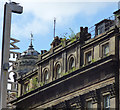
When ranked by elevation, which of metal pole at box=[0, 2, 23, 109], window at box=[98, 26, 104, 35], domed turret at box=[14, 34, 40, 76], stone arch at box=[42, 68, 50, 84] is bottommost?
metal pole at box=[0, 2, 23, 109]

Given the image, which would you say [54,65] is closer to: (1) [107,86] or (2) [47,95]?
(2) [47,95]

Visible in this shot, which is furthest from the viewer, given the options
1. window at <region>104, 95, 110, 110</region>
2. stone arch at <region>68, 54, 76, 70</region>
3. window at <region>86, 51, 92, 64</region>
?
stone arch at <region>68, 54, 76, 70</region>

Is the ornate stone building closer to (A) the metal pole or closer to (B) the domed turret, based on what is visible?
(B) the domed turret

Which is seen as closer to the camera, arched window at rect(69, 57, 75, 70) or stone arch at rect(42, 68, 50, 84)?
arched window at rect(69, 57, 75, 70)

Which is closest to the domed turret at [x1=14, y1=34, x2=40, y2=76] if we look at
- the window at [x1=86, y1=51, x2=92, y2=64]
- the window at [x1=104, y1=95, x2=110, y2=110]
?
the window at [x1=86, y1=51, x2=92, y2=64]

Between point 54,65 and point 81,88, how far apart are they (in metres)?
7.38

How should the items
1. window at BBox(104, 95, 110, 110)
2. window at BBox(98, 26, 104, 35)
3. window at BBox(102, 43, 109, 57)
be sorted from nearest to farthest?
window at BBox(104, 95, 110, 110), window at BBox(102, 43, 109, 57), window at BBox(98, 26, 104, 35)

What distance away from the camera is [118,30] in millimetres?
43719

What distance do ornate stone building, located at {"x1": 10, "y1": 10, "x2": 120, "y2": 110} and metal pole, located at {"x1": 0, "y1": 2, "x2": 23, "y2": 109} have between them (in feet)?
77.5

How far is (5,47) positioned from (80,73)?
27.2m

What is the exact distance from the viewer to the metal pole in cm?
1941

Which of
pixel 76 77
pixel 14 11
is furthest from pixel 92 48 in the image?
pixel 14 11

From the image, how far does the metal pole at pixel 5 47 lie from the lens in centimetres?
1941

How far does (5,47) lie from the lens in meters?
20.0
